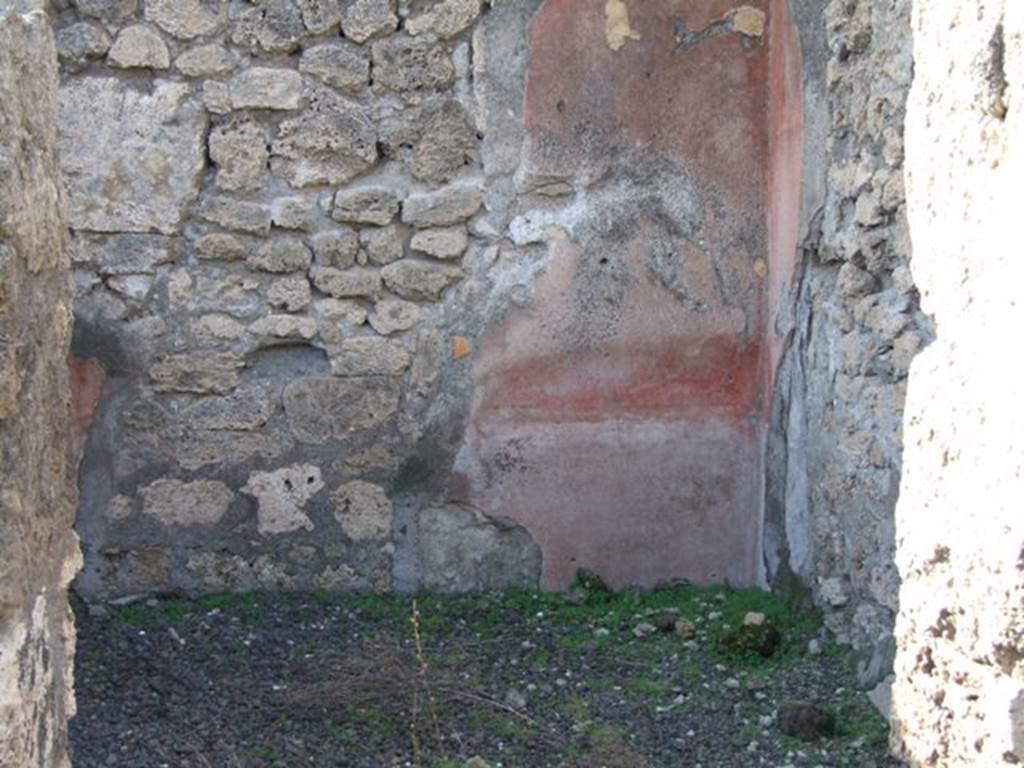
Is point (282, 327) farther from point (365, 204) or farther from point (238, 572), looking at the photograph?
point (238, 572)

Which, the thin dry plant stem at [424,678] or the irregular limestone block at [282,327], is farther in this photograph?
the irregular limestone block at [282,327]

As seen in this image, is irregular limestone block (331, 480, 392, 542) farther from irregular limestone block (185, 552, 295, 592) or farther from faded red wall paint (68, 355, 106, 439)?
faded red wall paint (68, 355, 106, 439)

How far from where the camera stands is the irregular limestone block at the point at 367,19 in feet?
13.9

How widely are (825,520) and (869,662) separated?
0.50 m

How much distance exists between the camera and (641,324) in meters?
4.43

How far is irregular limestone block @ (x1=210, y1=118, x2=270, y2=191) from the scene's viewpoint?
427 cm

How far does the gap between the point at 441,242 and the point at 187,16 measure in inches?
39.7

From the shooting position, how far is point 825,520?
3.89 m

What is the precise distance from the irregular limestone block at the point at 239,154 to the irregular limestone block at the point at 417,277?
488 millimetres

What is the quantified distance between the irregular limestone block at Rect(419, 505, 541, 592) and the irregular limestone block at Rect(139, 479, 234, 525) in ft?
2.08

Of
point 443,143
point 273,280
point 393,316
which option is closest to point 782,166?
point 443,143

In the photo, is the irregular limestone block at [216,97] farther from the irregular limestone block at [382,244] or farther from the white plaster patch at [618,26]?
the white plaster patch at [618,26]

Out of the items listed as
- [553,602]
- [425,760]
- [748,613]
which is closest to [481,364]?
[553,602]

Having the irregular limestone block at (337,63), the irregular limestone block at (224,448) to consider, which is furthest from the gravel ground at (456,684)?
the irregular limestone block at (337,63)
